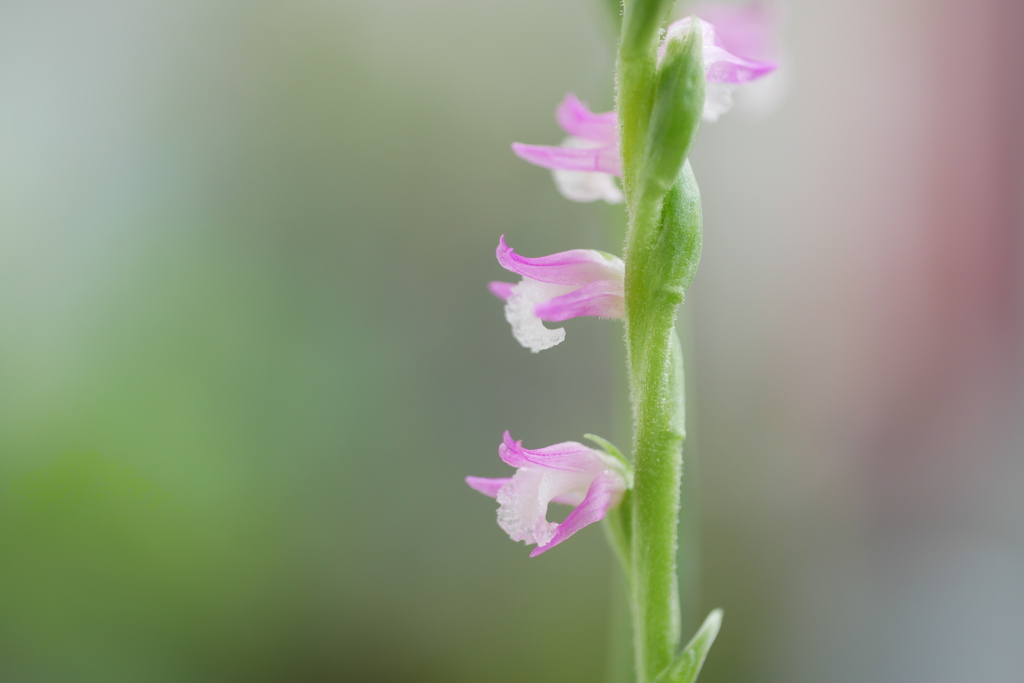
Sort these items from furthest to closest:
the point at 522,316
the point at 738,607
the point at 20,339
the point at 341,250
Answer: the point at 738,607, the point at 341,250, the point at 20,339, the point at 522,316

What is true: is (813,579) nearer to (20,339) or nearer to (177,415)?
(177,415)

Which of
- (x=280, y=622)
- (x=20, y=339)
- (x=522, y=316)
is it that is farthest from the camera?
(x=280, y=622)

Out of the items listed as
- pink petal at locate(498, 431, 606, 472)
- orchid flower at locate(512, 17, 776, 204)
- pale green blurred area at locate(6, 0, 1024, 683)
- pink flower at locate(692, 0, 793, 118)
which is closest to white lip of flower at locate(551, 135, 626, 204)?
orchid flower at locate(512, 17, 776, 204)

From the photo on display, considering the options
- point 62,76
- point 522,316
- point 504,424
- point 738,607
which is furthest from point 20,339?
point 738,607

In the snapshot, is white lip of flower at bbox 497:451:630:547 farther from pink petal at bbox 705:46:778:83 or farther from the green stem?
pink petal at bbox 705:46:778:83

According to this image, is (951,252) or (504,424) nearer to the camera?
(504,424)

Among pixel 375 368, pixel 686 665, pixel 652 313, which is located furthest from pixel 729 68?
pixel 375 368

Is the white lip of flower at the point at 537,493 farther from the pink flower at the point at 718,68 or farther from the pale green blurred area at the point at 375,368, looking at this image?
the pale green blurred area at the point at 375,368

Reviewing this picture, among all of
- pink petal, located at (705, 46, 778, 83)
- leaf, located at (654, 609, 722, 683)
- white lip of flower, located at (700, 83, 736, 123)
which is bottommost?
leaf, located at (654, 609, 722, 683)
